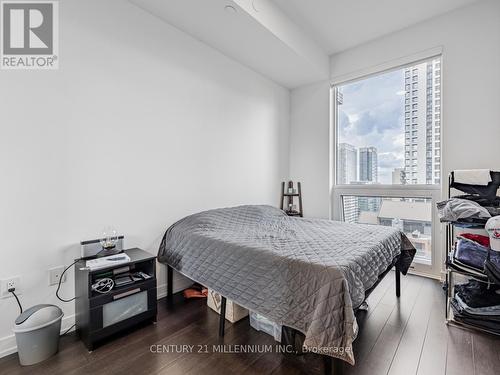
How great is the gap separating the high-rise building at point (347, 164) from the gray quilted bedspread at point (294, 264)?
1315 mm

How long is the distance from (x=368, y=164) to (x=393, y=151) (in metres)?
0.35

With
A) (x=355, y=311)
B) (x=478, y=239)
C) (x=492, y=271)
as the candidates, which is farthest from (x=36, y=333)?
(x=478, y=239)

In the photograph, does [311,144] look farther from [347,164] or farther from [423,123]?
[423,123]

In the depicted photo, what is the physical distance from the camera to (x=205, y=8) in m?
2.20

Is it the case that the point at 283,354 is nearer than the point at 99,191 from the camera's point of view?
Yes

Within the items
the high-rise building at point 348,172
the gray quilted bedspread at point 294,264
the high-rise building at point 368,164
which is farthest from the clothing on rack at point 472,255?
the high-rise building at point 348,172

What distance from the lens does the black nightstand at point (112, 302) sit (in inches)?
63.7

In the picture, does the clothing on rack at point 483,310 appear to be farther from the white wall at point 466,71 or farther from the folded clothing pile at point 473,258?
the white wall at point 466,71

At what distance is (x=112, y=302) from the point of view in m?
1.70

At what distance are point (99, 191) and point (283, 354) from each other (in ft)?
6.05

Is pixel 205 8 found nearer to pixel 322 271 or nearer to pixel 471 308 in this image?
pixel 322 271

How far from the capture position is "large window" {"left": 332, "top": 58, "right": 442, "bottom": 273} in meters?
2.88

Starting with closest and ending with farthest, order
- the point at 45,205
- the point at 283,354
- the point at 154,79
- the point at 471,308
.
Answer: the point at 283,354
the point at 45,205
the point at 471,308
the point at 154,79

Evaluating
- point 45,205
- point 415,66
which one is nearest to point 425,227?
point 415,66
